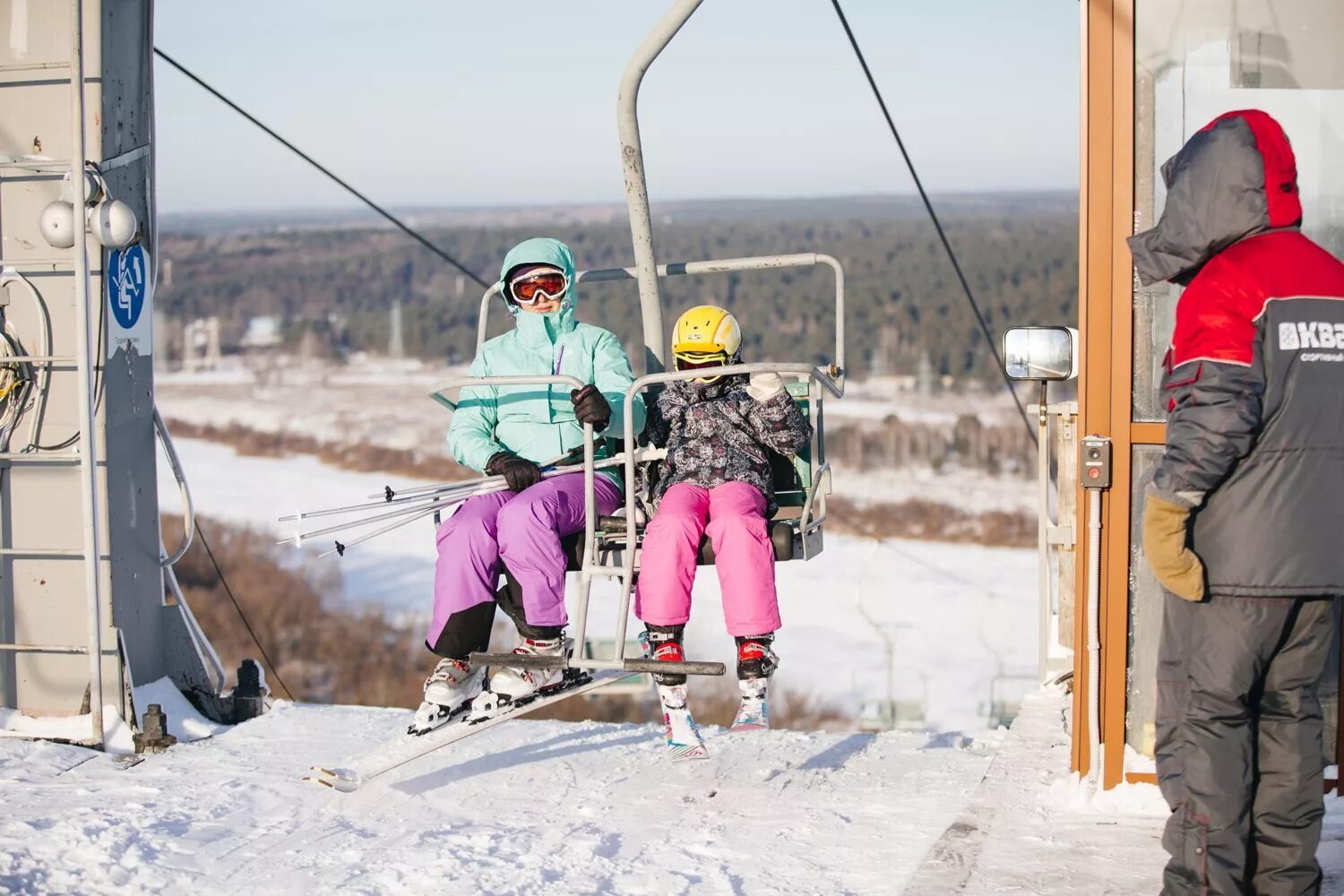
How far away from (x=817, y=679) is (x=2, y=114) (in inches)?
1822

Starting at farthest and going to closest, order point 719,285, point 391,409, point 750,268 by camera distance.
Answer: point 719,285 < point 391,409 < point 750,268

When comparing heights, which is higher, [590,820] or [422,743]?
[422,743]

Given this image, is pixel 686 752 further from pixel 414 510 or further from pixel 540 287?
pixel 540 287

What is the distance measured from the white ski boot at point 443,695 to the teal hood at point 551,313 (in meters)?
1.11

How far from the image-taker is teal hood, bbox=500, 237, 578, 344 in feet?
16.1

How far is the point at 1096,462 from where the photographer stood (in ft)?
13.4

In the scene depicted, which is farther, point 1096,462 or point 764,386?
point 764,386

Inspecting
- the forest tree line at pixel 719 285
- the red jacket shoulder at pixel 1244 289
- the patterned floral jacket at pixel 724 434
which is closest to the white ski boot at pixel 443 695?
the patterned floral jacket at pixel 724 434

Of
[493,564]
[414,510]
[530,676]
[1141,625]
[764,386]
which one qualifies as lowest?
[530,676]

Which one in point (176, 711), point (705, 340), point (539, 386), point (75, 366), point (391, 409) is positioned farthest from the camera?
point (391, 409)

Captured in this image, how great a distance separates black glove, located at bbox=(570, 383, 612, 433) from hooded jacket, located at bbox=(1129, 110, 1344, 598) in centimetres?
172

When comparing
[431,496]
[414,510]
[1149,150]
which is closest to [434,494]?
[431,496]

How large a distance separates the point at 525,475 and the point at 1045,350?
157cm

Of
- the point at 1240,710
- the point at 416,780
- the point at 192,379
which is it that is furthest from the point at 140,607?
the point at 192,379
